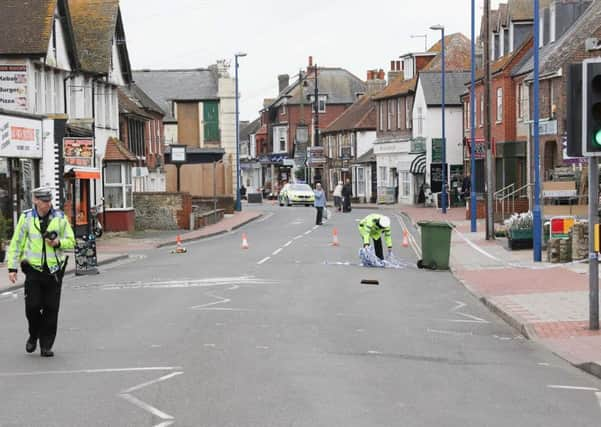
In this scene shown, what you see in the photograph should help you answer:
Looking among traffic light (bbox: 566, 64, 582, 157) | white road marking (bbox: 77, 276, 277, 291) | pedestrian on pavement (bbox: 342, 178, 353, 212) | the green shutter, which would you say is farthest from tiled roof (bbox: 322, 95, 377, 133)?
traffic light (bbox: 566, 64, 582, 157)

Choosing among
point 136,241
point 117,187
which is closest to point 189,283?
point 136,241

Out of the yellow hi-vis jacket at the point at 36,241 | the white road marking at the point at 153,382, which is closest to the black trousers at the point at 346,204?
the yellow hi-vis jacket at the point at 36,241

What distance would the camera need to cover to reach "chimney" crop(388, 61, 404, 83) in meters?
77.5

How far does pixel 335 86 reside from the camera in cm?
10100

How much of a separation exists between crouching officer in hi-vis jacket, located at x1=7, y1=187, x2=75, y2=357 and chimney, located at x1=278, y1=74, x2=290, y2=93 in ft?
337

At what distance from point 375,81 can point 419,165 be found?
78.7 feet

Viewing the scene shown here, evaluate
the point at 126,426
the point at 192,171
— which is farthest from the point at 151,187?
the point at 126,426

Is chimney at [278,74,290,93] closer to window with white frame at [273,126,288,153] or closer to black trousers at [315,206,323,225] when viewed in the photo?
window with white frame at [273,126,288,153]

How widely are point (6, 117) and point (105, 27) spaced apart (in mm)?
12137

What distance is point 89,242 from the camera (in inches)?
941

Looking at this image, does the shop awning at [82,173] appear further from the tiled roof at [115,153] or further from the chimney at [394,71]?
the chimney at [394,71]

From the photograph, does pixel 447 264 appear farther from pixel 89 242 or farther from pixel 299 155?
pixel 299 155

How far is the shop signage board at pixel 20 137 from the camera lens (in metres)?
30.1

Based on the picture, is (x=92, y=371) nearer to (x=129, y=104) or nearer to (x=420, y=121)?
(x=129, y=104)
